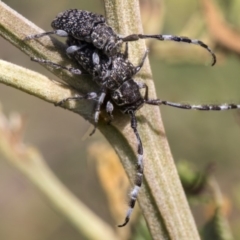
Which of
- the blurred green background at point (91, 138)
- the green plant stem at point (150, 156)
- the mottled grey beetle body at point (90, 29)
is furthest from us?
the blurred green background at point (91, 138)

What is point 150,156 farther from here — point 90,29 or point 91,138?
point 91,138

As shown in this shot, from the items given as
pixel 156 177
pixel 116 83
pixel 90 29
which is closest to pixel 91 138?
pixel 90 29

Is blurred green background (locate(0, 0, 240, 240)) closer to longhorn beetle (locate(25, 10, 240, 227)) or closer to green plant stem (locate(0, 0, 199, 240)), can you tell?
longhorn beetle (locate(25, 10, 240, 227))

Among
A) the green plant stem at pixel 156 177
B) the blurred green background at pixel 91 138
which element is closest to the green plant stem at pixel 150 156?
the green plant stem at pixel 156 177

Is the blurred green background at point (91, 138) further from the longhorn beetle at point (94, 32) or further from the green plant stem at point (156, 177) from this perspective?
the green plant stem at point (156, 177)

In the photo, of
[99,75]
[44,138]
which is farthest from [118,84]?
[44,138]

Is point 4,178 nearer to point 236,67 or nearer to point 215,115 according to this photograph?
point 215,115

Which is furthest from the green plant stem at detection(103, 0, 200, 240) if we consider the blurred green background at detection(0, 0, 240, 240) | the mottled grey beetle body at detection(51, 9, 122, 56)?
the blurred green background at detection(0, 0, 240, 240)
